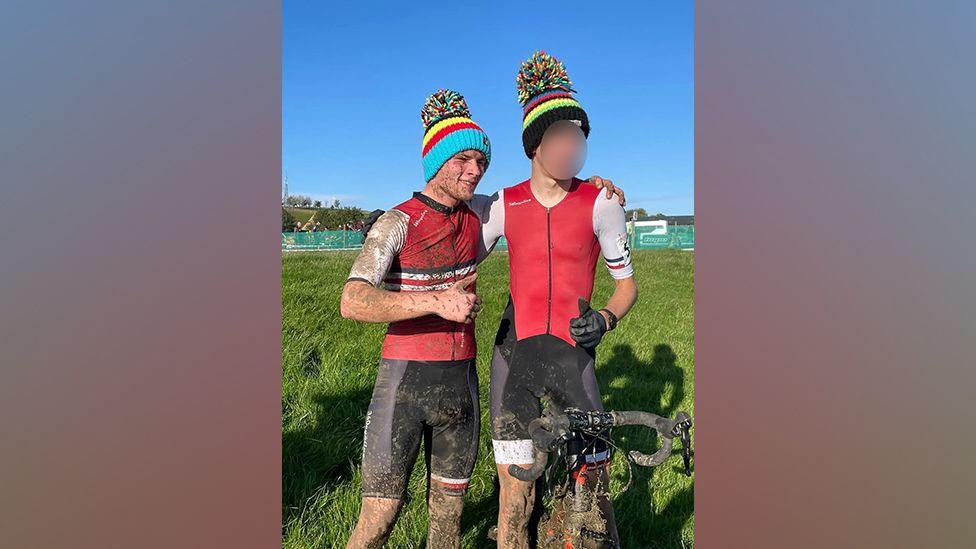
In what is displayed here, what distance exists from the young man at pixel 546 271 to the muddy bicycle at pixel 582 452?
1.43 feet

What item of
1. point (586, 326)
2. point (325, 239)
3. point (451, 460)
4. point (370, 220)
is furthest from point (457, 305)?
point (325, 239)

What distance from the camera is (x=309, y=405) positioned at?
5.65m

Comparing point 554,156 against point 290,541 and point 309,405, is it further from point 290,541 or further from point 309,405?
point 309,405

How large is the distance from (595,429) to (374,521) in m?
1.22

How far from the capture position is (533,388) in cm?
320

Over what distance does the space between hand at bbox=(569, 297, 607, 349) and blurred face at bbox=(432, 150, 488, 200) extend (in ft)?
2.62

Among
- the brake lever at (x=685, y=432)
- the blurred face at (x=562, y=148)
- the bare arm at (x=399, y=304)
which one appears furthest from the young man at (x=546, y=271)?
the brake lever at (x=685, y=432)

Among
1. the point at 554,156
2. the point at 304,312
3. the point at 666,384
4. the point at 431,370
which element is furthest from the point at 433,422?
the point at 666,384

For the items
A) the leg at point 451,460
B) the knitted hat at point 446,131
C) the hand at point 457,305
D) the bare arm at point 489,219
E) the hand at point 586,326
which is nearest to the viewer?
the hand at point 457,305

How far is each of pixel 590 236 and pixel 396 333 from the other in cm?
116

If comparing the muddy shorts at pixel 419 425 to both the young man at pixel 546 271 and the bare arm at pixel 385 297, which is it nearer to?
the young man at pixel 546 271

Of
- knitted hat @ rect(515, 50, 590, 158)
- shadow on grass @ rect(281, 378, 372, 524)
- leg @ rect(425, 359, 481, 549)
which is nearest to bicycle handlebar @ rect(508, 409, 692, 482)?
leg @ rect(425, 359, 481, 549)

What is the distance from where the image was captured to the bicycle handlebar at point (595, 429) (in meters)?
2.35

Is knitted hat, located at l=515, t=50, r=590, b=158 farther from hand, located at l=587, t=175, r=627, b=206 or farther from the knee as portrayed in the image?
the knee
